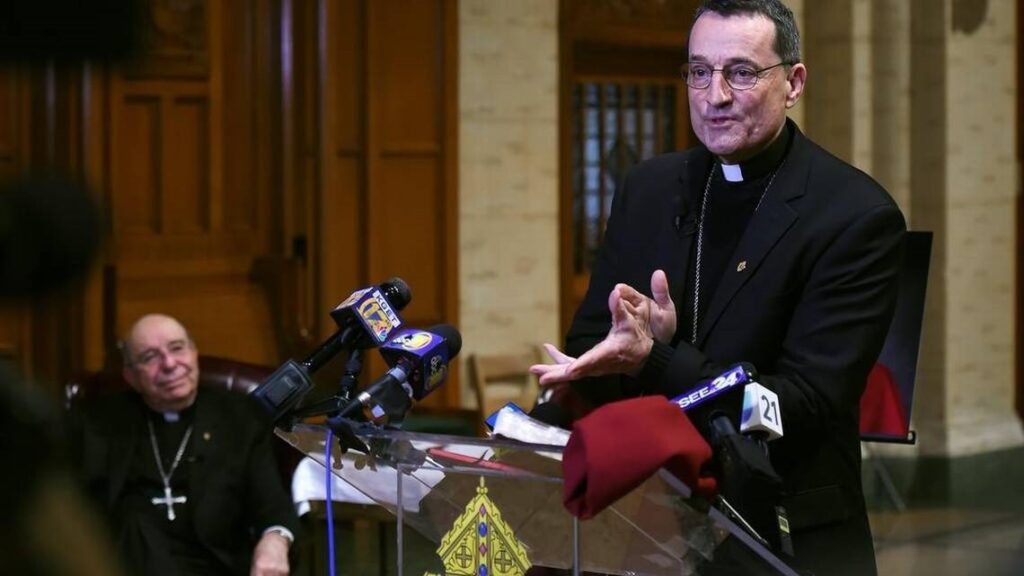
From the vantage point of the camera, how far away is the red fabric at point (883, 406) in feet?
13.3

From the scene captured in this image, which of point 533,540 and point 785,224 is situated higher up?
point 785,224

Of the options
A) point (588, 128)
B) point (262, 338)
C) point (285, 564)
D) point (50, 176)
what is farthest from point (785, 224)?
point (588, 128)

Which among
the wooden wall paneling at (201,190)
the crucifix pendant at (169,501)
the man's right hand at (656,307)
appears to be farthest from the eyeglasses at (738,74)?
the wooden wall paneling at (201,190)

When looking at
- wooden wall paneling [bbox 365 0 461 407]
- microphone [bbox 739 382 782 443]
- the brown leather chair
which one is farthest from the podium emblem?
wooden wall paneling [bbox 365 0 461 407]

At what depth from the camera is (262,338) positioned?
26.5 ft

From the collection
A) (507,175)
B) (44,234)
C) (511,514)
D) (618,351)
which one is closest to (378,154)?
(507,175)

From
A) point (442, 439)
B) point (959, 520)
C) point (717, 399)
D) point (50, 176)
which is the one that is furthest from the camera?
point (959, 520)

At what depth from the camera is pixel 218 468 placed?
506 centimetres

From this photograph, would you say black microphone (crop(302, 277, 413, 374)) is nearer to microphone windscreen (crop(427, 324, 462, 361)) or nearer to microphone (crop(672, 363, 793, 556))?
microphone windscreen (crop(427, 324, 462, 361))

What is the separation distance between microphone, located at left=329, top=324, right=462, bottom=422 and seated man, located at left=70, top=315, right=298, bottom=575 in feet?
9.02

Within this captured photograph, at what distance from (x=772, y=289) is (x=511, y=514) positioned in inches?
22.7

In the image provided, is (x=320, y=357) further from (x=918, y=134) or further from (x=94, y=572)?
(x=918, y=134)

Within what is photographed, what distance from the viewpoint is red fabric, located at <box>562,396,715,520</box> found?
1.80m

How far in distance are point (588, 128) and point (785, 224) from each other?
727 cm
